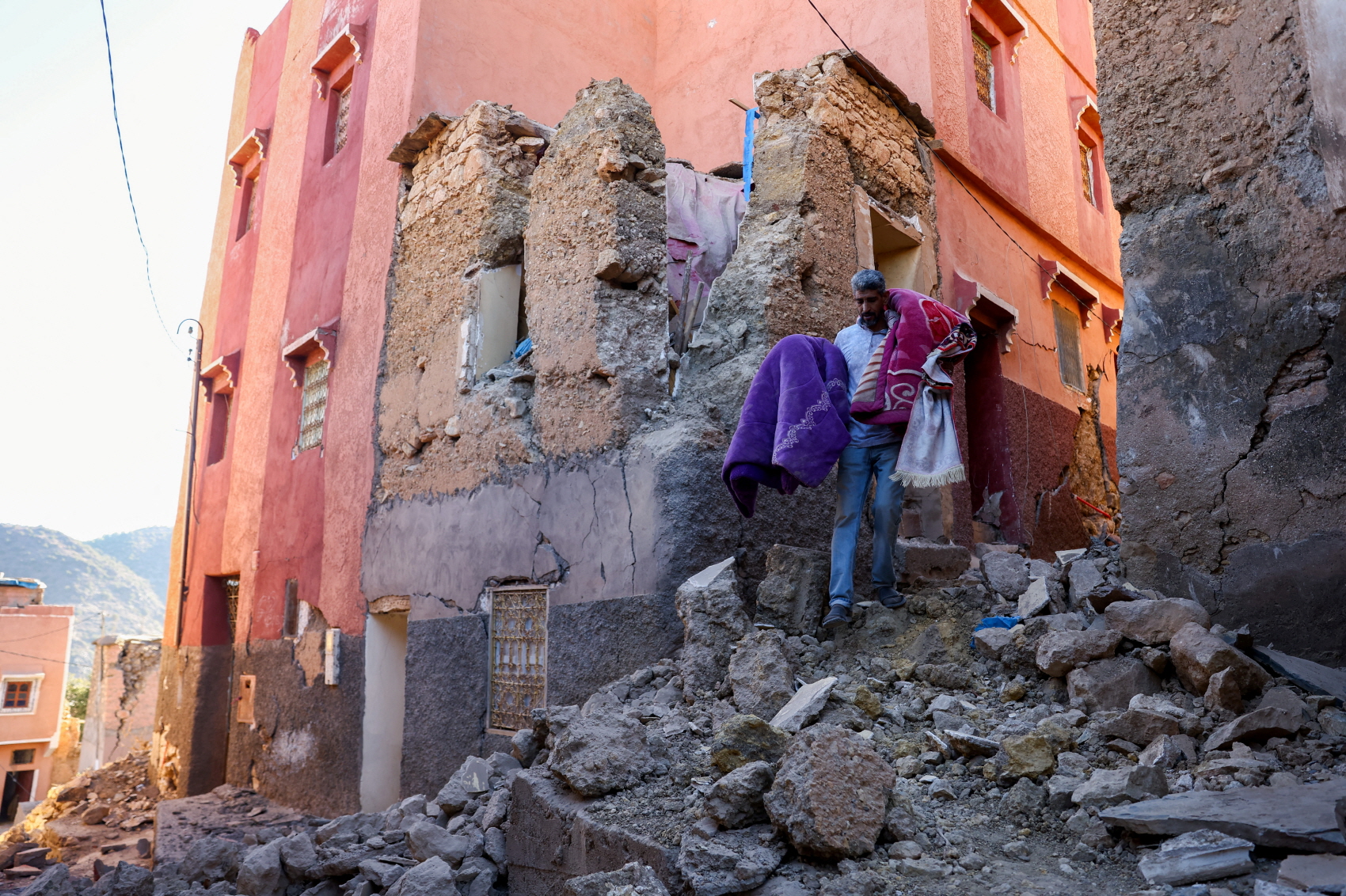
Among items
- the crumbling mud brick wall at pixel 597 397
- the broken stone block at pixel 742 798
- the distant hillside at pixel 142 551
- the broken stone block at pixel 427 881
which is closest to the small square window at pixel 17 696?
the crumbling mud brick wall at pixel 597 397

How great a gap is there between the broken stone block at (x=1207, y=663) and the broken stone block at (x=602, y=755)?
180 cm

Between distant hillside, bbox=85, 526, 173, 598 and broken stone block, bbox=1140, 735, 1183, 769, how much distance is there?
400 feet

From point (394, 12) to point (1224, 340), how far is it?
830 centimetres

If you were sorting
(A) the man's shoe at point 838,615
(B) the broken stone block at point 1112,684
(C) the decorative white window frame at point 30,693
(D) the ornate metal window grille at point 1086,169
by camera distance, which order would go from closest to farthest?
(B) the broken stone block at point 1112,684 < (A) the man's shoe at point 838,615 < (D) the ornate metal window grille at point 1086,169 < (C) the decorative white window frame at point 30,693

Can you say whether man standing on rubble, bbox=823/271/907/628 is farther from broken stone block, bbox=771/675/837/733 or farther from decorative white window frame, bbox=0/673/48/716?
decorative white window frame, bbox=0/673/48/716

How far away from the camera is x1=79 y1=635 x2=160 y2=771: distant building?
61.7 ft

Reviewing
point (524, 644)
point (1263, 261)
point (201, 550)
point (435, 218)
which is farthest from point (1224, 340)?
point (201, 550)

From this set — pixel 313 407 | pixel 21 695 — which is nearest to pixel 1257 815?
pixel 313 407

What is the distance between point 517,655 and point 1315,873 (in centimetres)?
406

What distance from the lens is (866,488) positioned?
429 cm

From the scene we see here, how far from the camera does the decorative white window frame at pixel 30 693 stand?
2481 cm

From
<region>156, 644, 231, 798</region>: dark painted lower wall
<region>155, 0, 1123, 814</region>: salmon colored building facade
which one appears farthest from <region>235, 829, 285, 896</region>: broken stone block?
<region>156, 644, 231, 798</region>: dark painted lower wall

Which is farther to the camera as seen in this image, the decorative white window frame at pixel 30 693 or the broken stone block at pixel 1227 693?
the decorative white window frame at pixel 30 693

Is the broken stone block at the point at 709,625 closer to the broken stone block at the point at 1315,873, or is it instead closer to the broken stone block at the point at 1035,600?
the broken stone block at the point at 1035,600
